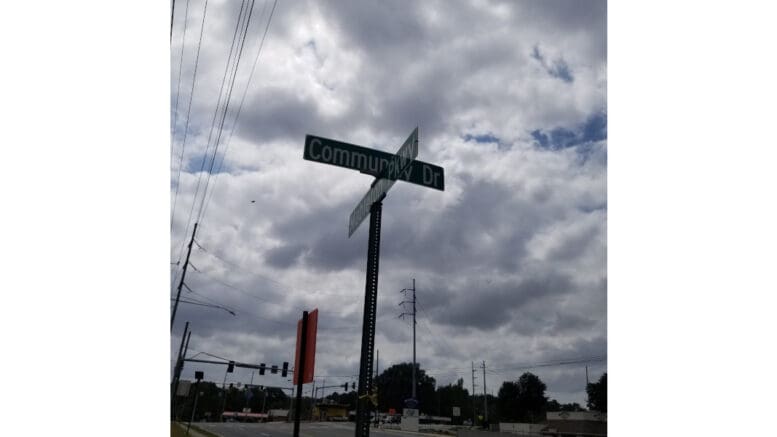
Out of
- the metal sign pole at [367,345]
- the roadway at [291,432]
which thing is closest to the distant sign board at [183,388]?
the roadway at [291,432]

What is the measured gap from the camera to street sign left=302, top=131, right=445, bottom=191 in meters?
5.50

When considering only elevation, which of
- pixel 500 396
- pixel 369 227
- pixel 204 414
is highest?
pixel 369 227

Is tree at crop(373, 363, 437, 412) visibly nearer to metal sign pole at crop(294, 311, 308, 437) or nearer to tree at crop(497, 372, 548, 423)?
tree at crop(497, 372, 548, 423)

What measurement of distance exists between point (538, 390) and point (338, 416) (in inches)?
1448

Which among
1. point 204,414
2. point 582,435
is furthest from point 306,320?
point 204,414

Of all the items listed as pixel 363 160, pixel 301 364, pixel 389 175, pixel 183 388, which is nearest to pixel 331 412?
pixel 183 388

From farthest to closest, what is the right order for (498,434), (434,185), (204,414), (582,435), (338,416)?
(204,414) → (338,416) → (582,435) → (498,434) → (434,185)

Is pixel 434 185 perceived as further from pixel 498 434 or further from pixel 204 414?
pixel 204 414

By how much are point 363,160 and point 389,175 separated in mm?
379

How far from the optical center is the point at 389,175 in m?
5.46

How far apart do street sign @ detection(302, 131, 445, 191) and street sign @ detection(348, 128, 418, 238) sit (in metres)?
0.10

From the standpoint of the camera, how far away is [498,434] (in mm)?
22547

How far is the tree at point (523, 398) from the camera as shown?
9331 centimetres

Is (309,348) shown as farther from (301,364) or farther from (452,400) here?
(452,400)
